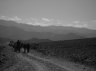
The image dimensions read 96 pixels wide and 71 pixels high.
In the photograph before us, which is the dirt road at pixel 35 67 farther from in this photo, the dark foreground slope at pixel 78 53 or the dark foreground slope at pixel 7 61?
the dark foreground slope at pixel 78 53

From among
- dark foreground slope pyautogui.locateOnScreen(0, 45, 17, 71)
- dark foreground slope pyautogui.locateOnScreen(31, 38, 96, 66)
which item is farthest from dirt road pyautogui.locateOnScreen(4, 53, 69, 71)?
dark foreground slope pyautogui.locateOnScreen(31, 38, 96, 66)

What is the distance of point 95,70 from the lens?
45.2 feet

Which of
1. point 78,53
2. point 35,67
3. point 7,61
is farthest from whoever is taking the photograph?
point 78,53

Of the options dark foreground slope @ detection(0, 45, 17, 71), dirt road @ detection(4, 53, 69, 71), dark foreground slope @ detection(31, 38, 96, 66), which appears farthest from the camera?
dark foreground slope @ detection(31, 38, 96, 66)

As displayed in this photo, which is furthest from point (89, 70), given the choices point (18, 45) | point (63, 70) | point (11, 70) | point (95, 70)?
point (18, 45)

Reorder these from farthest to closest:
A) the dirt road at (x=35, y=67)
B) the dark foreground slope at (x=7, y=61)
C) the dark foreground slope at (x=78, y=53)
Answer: the dark foreground slope at (x=78, y=53)
the dark foreground slope at (x=7, y=61)
the dirt road at (x=35, y=67)

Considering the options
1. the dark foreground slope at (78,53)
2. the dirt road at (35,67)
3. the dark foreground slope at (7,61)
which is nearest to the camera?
the dirt road at (35,67)

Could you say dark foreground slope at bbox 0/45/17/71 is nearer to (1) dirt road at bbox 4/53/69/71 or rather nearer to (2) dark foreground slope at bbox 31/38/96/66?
(1) dirt road at bbox 4/53/69/71

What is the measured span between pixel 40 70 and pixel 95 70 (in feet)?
23.8

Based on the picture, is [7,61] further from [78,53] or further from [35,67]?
[78,53]

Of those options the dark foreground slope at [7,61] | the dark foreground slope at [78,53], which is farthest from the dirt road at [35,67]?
the dark foreground slope at [78,53]

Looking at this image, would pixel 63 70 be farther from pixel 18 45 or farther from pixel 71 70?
pixel 18 45

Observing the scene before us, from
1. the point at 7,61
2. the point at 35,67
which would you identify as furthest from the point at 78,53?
the point at 7,61

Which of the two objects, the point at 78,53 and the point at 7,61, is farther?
the point at 78,53
